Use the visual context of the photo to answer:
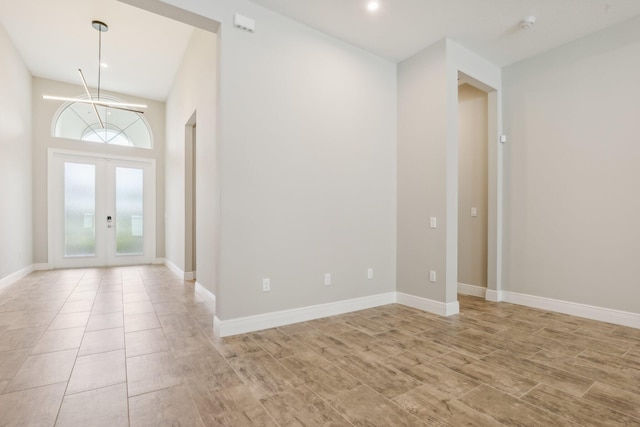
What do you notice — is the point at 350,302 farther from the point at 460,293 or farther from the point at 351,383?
the point at 460,293

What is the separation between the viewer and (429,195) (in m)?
3.71

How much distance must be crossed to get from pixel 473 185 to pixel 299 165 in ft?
8.83

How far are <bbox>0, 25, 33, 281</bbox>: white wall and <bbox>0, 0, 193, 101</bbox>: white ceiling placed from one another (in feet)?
1.12

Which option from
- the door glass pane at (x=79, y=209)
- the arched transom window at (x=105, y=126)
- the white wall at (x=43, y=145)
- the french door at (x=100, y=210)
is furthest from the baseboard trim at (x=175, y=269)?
the arched transom window at (x=105, y=126)

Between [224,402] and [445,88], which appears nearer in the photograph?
[224,402]

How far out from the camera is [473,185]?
4.47 meters

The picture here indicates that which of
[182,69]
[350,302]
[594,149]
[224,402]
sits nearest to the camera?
[224,402]

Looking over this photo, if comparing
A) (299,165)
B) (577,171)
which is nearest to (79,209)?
(299,165)

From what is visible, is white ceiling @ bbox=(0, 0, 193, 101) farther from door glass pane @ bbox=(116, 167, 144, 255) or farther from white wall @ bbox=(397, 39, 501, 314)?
white wall @ bbox=(397, 39, 501, 314)

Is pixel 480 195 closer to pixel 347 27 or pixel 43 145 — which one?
pixel 347 27

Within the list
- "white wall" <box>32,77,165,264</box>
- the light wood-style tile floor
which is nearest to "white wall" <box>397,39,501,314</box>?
the light wood-style tile floor

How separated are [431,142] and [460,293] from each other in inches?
91.2

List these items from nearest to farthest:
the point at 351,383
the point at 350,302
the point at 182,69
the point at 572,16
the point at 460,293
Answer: the point at 351,383 → the point at 572,16 → the point at 350,302 → the point at 460,293 → the point at 182,69

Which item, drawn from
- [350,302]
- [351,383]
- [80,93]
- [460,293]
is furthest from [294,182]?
[80,93]
